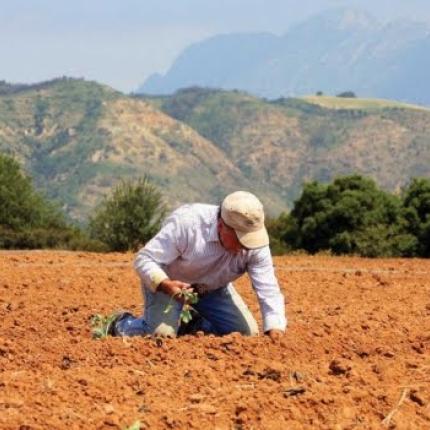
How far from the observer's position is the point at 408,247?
26.7 metres

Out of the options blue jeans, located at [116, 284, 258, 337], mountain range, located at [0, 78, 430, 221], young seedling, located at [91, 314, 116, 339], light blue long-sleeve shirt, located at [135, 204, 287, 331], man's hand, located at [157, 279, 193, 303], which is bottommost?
mountain range, located at [0, 78, 430, 221]

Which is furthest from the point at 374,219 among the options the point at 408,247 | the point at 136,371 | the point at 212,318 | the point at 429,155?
the point at 429,155

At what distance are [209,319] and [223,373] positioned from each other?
2333 mm

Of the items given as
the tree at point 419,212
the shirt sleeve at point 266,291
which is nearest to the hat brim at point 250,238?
the shirt sleeve at point 266,291

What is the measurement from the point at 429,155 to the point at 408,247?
168 metres

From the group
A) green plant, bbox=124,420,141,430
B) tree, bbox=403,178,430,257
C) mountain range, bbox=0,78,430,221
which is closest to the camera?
green plant, bbox=124,420,141,430

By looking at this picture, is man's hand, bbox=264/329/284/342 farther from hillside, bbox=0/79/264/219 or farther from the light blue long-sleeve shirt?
hillside, bbox=0/79/264/219

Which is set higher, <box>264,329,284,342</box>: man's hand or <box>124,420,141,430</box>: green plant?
<box>124,420,141,430</box>: green plant

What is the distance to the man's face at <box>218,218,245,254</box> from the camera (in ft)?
26.1

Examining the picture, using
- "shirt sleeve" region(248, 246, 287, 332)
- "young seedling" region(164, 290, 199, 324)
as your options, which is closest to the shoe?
"young seedling" region(164, 290, 199, 324)

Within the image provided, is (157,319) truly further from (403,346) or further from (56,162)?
(56,162)

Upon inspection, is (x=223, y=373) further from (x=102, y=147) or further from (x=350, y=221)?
(x=102, y=147)

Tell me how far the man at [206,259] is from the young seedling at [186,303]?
3 cm

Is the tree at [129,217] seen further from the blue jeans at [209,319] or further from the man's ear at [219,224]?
the man's ear at [219,224]
